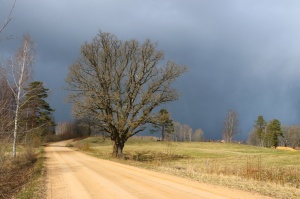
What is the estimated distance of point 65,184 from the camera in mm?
15469

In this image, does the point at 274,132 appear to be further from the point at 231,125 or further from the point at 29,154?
the point at 29,154

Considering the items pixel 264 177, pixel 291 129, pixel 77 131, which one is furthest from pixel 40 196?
pixel 291 129

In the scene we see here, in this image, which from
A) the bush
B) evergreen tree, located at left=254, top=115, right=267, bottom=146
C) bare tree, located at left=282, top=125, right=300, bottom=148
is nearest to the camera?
the bush

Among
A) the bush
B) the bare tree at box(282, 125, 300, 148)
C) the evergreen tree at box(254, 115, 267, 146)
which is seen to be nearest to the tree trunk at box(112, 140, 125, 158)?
the bush

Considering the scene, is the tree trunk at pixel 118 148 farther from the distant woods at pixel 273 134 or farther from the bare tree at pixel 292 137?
the bare tree at pixel 292 137

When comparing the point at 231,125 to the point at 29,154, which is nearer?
the point at 29,154

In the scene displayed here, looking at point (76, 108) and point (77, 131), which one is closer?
point (76, 108)

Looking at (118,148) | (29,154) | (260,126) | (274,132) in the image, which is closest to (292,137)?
(260,126)

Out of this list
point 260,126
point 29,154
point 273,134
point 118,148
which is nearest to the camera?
point 29,154

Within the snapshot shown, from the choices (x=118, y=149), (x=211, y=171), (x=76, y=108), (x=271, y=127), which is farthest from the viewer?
(x=271, y=127)

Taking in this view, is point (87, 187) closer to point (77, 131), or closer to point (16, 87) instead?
point (16, 87)

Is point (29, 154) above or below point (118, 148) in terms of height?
below

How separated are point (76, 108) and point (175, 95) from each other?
11.9 meters

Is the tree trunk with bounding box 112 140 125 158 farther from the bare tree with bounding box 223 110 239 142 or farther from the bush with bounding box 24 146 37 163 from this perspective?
the bare tree with bounding box 223 110 239 142
